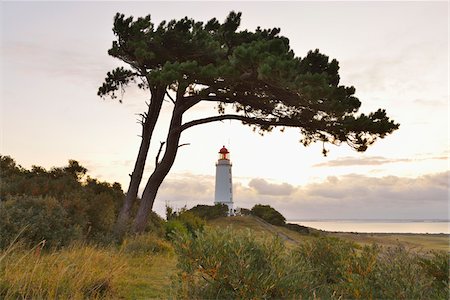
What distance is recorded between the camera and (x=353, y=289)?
5.46 m

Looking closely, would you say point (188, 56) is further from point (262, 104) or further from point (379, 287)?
point (379, 287)

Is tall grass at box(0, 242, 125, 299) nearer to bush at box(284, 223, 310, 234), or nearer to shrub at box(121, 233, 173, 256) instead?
shrub at box(121, 233, 173, 256)

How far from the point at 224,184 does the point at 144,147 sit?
18815 millimetres

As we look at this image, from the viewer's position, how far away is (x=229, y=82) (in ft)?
49.2

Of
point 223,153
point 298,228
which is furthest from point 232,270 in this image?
point 223,153

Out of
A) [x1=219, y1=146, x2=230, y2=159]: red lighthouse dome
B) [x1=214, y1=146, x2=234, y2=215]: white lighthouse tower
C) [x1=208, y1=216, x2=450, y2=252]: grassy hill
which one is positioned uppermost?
[x1=219, y1=146, x2=230, y2=159]: red lighthouse dome

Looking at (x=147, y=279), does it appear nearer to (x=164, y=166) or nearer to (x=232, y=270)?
(x=232, y=270)

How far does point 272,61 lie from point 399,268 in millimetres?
8238

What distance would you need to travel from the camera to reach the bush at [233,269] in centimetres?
500

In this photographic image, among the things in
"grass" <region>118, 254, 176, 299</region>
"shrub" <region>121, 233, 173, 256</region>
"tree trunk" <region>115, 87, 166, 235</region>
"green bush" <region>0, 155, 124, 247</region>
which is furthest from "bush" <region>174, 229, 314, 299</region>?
"tree trunk" <region>115, 87, 166, 235</region>

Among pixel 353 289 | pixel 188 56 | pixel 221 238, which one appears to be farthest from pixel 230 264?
pixel 188 56

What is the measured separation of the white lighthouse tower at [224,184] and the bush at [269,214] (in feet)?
7.06

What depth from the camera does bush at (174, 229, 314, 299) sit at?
500 cm

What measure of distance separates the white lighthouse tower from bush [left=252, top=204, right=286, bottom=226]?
2.15 m
